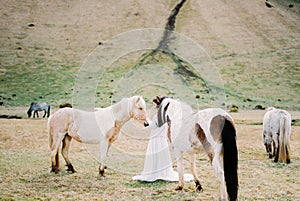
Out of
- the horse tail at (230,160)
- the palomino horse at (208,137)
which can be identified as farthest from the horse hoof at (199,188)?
the horse tail at (230,160)

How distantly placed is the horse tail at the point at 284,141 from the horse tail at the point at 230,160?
5.20 meters

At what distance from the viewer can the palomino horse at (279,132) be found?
37.6 feet

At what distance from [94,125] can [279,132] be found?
634 centimetres

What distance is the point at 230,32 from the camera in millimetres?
56938

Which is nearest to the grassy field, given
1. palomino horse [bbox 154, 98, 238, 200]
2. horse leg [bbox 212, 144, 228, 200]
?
horse leg [bbox 212, 144, 228, 200]

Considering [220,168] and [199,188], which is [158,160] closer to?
[199,188]

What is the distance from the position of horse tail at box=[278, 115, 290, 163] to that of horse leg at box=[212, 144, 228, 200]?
209 inches

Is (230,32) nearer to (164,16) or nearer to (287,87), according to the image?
(164,16)

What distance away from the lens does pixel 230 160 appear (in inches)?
268

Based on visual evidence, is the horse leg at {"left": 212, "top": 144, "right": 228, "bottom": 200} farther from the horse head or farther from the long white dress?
the horse head

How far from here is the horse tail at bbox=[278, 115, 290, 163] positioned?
1140 centimetres

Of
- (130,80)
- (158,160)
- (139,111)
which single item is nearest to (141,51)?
(130,80)

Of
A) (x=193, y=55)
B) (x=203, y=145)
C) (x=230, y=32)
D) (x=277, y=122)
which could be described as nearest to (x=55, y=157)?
(x=203, y=145)

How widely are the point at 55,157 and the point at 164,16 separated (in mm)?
52516
